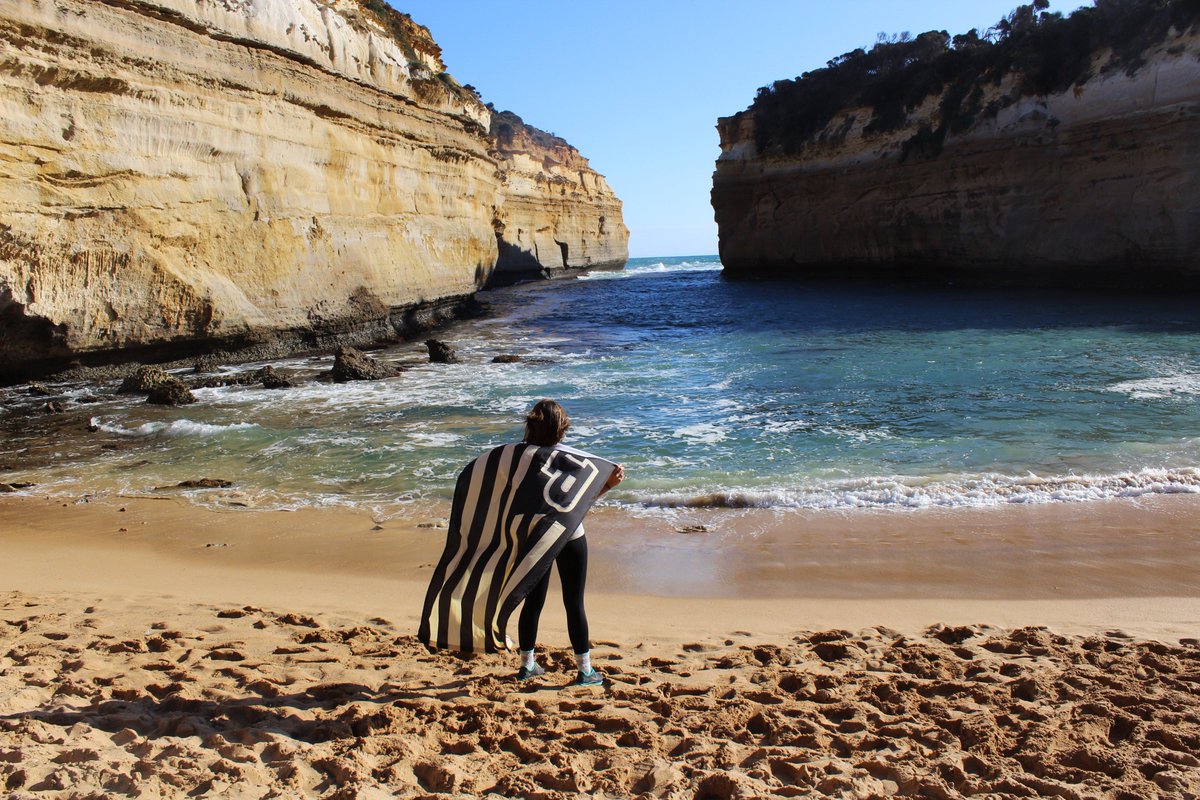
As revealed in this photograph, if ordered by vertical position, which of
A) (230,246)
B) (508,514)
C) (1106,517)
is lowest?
(1106,517)

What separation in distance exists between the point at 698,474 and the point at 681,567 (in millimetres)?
2361

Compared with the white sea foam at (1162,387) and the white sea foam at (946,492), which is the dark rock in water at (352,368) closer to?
the white sea foam at (946,492)

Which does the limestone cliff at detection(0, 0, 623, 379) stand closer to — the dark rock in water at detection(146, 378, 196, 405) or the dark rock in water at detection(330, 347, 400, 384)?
the dark rock in water at detection(146, 378, 196, 405)

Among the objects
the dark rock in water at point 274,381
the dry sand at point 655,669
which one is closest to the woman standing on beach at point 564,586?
the dry sand at point 655,669

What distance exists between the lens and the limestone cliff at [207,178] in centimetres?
1109

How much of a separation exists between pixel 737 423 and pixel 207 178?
32.5 feet

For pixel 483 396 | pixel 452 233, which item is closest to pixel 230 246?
pixel 483 396

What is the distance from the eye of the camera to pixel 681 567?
17.8 ft

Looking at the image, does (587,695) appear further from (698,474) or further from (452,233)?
(452,233)

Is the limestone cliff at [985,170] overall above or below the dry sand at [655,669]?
above

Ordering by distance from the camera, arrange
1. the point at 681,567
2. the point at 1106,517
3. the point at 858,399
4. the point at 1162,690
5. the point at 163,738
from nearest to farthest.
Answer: the point at 163,738, the point at 1162,690, the point at 681,567, the point at 1106,517, the point at 858,399

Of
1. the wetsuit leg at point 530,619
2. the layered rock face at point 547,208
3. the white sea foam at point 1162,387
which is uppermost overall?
the layered rock face at point 547,208

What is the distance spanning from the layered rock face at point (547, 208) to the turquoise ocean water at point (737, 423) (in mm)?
28863

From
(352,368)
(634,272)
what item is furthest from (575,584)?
(634,272)
